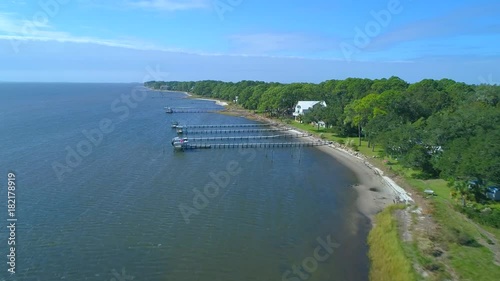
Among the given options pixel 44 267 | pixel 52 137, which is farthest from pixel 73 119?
pixel 44 267

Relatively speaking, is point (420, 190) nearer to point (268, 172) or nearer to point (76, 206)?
point (268, 172)

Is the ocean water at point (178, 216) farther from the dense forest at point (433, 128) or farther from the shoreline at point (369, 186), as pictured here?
the dense forest at point (433, 128)

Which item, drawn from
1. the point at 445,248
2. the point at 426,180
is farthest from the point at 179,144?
the point at 445,248

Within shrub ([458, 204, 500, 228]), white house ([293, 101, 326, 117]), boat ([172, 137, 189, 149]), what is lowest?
boat ([172, 137, 189, 149])

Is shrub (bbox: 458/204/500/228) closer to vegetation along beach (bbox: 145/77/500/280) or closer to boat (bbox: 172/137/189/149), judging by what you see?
vegetation along beach (bbox: 145/77/500/280)

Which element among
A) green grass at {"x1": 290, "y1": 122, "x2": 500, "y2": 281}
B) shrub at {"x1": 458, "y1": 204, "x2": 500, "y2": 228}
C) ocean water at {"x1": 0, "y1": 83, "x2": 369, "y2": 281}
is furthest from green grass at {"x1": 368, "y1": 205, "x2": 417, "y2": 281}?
shrub at {"x1": 458, "y1": 204, "x2": 500, "y2": 228}

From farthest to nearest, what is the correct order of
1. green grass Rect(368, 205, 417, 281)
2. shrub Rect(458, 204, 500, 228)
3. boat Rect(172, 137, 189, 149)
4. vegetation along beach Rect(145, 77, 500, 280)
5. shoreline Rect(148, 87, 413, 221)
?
boat Rect(172, 137, 189, 149) < shoreline Rect(148, 87, 413, 221) < shrub Rect(458, 204, 500, 228) < vegetation along beach Rect(145, 77, 500, 280) < green grass Rect(368, 205, 417, 281)

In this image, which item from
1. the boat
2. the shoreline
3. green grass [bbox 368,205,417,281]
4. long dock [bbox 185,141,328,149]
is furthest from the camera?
long dock [bbox 185,141,328,149]
